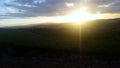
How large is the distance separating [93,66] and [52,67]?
7.45 feet

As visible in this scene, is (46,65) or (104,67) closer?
(104,67)

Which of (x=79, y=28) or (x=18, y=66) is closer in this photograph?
(x=18, y=66)

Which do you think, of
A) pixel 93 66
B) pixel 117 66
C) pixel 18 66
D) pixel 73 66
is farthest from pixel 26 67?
pixel 117 66

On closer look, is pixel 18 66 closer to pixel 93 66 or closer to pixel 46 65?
pixel 46 65

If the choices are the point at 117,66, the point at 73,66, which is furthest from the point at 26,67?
the point at 117,66

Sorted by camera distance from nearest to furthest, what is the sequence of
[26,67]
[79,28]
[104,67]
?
[104,67] → [26,67] → [79,28]

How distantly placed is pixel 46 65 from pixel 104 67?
3532 millimetres

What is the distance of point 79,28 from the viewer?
6256 cm

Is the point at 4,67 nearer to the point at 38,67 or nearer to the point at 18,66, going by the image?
the point at 18,66

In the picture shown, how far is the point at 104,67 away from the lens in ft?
50.0

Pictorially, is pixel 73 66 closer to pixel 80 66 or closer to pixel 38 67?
pixel 80 66

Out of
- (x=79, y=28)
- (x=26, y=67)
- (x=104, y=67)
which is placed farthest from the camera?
(x=79, y=28)

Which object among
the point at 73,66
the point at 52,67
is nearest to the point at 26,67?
the point at 52,67

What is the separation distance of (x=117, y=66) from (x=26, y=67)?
4.96 meters
